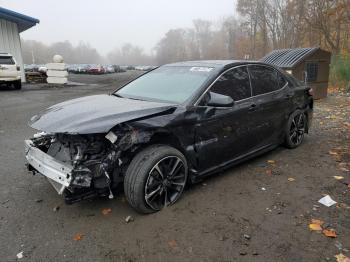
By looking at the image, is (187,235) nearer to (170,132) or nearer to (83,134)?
(170,132)

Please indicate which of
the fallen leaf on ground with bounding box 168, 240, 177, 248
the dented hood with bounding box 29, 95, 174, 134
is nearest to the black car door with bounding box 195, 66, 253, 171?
the dented hood with bounding box 29, 95, 174, 134

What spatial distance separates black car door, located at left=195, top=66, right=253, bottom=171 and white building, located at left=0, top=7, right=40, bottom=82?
18596 mm

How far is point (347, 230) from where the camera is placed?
321 cm

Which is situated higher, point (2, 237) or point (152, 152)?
point (152, 152)

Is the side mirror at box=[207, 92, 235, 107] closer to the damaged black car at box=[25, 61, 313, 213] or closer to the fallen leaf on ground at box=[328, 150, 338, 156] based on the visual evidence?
the damaged black car at box=[25, 61, 313, 213]

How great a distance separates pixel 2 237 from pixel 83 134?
1.28 metres

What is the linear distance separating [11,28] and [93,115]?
2014 centimetres

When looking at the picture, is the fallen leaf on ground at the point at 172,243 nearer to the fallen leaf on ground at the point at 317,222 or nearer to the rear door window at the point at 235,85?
the fallen leaf on ground at the point at 317,222

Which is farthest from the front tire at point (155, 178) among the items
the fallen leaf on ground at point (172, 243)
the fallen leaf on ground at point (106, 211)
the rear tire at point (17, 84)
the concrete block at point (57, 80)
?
the concrete block at point (57, 80)

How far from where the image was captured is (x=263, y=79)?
4.94 meters

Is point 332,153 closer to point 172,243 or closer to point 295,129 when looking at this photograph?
point 295,129

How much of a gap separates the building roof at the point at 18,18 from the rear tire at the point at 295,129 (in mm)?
18616

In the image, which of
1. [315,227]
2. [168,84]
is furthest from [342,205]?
[168,84]

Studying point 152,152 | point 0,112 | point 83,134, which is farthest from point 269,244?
point 0,112
